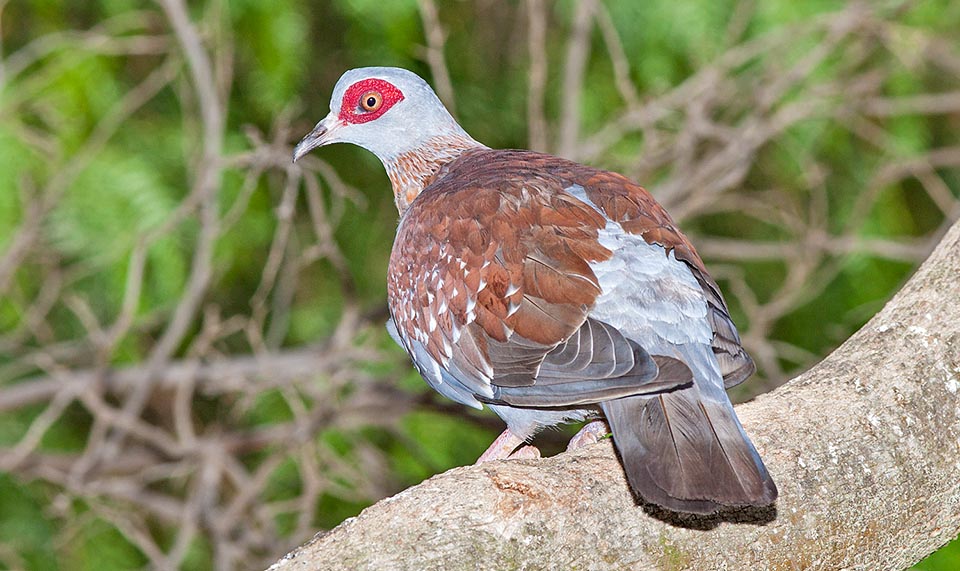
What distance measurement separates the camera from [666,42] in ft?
20.7

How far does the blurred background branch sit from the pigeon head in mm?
255

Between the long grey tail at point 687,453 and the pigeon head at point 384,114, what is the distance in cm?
170

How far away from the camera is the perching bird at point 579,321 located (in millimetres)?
2588

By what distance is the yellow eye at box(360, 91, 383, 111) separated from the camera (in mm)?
4074

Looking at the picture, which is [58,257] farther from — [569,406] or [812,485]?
[812,485]

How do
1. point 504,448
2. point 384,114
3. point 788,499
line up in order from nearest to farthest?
1. point 788,499
2. point 504,448
3. point 384,114

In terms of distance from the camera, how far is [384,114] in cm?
416

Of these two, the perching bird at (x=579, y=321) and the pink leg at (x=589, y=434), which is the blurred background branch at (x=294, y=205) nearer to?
the perching bird at (x=579, y=321)

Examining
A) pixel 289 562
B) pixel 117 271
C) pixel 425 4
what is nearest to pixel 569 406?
pixel 289 562

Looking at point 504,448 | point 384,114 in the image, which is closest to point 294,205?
point 384,114

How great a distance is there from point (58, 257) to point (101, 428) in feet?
4.56

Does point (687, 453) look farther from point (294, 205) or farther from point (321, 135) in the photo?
point (294, 205)

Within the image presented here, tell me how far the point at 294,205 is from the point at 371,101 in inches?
87.7

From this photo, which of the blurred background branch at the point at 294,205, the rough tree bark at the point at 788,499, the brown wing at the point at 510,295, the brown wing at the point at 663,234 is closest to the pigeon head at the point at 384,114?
the blurred background branch at the point at 294,205
